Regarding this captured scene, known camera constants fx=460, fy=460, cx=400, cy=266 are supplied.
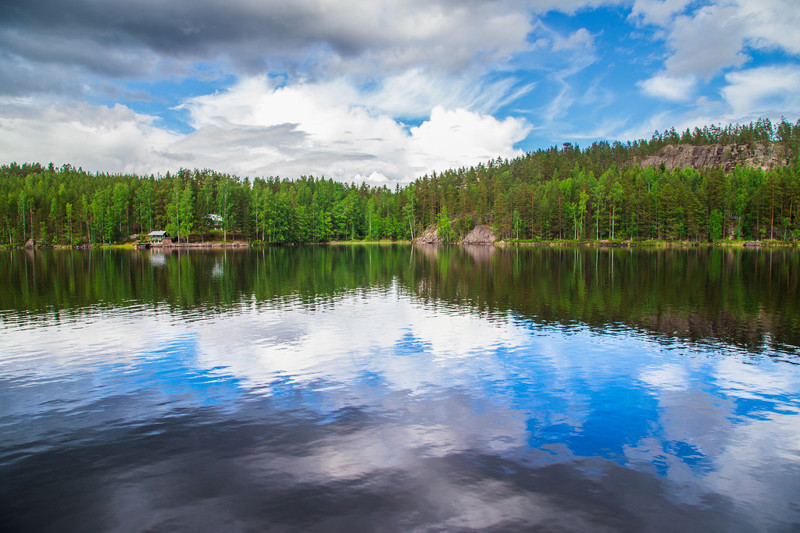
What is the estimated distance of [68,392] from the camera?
17781mm

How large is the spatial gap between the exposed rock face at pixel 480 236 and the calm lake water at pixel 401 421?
148936 mm

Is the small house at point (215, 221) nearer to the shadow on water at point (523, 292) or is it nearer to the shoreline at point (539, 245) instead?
the shoreline at point (539, 245)

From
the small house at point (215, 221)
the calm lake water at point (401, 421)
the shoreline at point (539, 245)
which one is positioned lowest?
the calm lake water at point (401, 421)

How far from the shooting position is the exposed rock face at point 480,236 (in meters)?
182

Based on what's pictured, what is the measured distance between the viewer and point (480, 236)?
609ft

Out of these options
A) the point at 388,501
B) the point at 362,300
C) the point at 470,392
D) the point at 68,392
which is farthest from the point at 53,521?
the point at 362,300

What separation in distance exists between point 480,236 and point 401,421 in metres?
174

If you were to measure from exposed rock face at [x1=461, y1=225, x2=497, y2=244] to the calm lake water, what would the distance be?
148936mm

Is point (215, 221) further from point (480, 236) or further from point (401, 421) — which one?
A: point (401, 421)

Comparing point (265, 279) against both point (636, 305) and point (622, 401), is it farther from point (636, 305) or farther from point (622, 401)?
point (622, 401)

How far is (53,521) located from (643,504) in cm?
1311

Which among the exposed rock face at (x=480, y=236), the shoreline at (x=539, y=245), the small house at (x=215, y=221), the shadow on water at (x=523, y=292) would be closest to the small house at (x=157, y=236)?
the shoreline at (x=539, y=245)

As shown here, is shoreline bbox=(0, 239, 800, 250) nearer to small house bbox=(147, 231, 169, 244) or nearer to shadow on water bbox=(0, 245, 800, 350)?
small house bbox=(147, 231, 169, 244)

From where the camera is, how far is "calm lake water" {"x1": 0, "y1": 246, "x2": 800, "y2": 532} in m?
10.4
